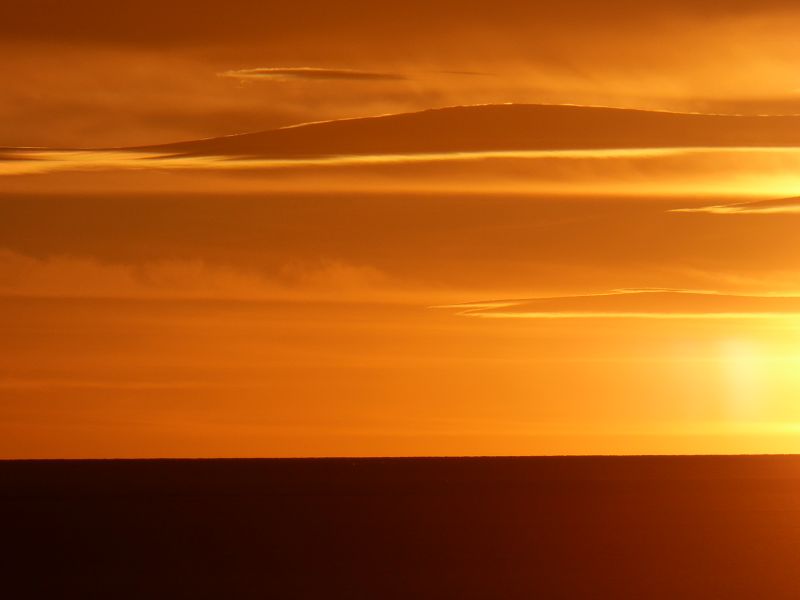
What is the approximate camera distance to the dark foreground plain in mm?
32375

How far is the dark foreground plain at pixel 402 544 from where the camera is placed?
32.4m

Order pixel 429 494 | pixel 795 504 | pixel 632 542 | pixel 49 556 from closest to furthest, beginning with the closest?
pixel 49 556
pixel 632 542
pixel 795 504
pixel 429 494

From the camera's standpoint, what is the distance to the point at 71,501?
6638 centimetres

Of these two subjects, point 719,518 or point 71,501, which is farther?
point 71,501

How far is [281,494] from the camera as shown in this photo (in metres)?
72.8

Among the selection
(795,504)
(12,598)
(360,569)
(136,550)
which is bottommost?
(12,598)

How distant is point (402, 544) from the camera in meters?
42.3

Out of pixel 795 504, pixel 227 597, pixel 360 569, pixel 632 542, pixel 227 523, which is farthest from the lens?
pixel 795 504

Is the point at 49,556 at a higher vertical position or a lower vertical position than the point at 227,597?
higher

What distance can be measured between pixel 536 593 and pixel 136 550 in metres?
12.9

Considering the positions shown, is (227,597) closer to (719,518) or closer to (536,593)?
(536,593)

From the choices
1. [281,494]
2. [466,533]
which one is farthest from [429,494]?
[466,533]

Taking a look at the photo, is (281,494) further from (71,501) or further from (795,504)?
(795,504)

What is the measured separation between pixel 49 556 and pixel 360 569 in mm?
7988
